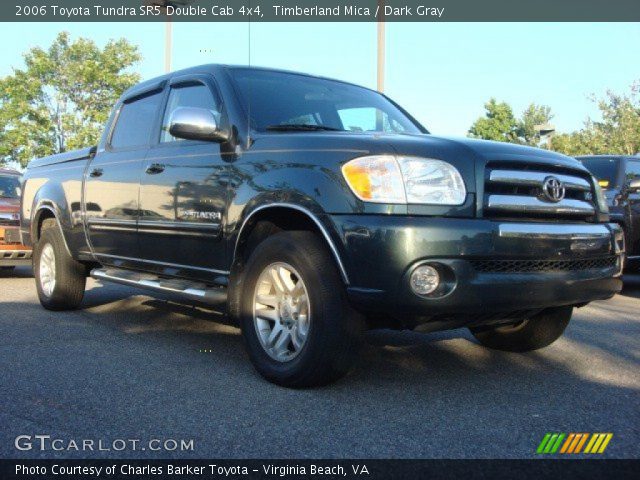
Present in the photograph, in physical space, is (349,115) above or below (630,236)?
above

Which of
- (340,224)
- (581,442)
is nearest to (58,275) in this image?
(340,224)

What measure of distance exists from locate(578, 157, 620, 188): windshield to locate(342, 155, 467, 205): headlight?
630cm

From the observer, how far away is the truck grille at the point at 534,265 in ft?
11.0

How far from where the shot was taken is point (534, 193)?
12.0 ft

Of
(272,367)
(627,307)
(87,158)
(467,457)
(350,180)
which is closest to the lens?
(467,457)

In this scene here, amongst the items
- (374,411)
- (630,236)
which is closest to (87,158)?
(374,411)

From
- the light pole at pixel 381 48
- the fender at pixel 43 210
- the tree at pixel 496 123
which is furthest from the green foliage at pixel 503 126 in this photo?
the fender at pixel 43 210

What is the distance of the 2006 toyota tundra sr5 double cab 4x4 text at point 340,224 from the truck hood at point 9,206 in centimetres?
548

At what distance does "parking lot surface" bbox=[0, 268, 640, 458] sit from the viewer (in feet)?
9.36

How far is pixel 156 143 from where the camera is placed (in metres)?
5.15

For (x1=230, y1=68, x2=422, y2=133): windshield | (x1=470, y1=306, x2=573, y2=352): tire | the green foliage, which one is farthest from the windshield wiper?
the green foliage

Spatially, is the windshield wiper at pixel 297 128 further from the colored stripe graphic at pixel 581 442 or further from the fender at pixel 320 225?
the colored stripe graphic at pixel 581 442

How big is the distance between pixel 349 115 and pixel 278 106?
591 mm
